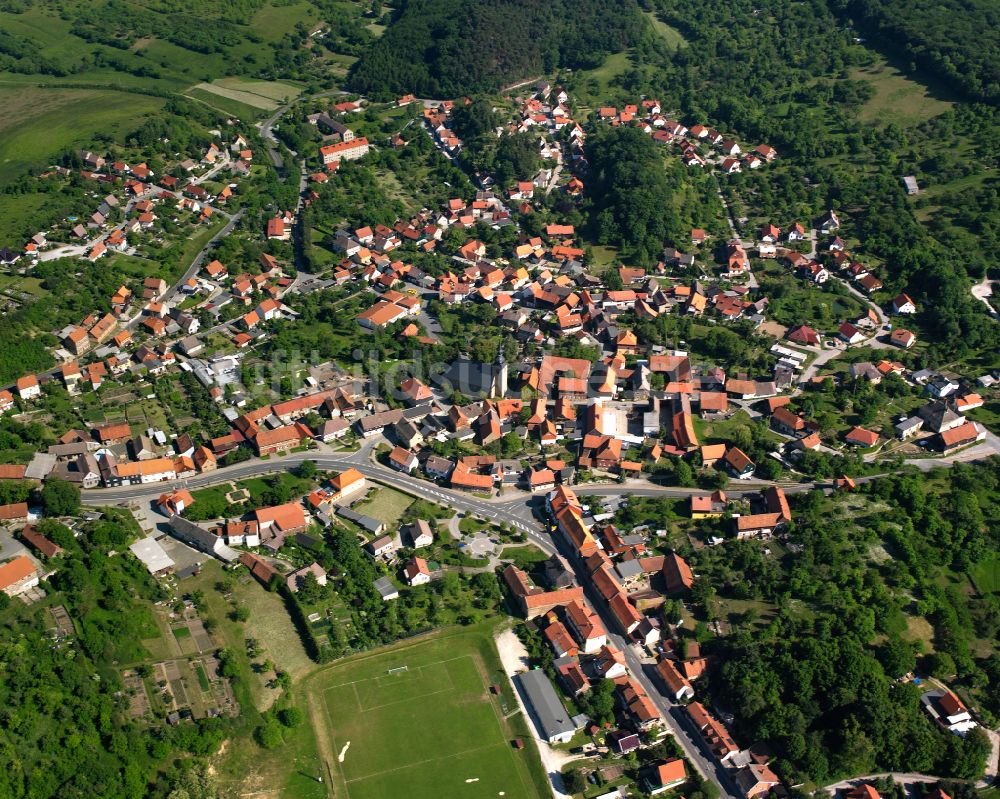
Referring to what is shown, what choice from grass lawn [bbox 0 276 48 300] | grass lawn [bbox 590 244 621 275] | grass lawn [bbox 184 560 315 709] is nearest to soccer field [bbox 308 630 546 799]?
grass lawn [bbox 184 560 315 709]

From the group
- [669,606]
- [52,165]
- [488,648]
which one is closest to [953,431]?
[669,606]

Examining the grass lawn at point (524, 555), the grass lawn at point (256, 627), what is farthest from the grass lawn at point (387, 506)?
the grass lawn at point (256, 627)

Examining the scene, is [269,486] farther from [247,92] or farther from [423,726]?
[247,92]

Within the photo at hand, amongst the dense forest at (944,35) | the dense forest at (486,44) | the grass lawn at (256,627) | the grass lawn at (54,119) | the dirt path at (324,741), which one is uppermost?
the dense forest at (944,35)

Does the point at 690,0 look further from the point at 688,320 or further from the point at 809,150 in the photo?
the point at 688,320

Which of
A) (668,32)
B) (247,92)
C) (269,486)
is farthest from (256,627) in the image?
(668,32)

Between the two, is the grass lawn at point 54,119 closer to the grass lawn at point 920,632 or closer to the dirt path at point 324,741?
the dirt path at point 324,741

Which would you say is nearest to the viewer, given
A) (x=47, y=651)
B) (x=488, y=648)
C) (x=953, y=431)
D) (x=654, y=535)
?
(x=47, y=651)
